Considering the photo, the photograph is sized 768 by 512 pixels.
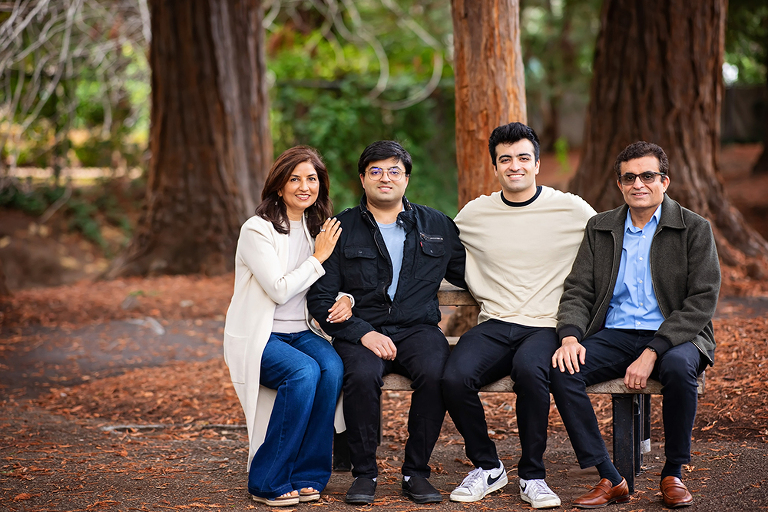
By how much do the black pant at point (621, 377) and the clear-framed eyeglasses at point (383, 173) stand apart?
1.27 meters

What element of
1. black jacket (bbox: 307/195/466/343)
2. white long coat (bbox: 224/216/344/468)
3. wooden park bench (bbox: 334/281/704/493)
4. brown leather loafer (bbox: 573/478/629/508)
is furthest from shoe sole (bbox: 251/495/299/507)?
brown leather loafer (bbox: 573/478/629/508)

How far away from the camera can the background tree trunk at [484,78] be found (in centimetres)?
505

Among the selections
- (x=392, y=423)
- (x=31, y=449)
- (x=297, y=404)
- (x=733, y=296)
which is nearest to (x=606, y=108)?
(x=733, y=296)

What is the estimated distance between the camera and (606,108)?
7.88 metres

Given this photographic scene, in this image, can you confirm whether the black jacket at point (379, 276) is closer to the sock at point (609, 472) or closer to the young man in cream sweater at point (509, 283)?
the young man in cream sweater at point (509, 283)

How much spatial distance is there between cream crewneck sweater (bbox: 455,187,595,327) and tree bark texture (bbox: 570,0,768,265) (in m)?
3.94

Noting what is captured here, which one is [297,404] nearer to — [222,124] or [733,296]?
[733,296]

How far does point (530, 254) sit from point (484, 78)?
165 cm

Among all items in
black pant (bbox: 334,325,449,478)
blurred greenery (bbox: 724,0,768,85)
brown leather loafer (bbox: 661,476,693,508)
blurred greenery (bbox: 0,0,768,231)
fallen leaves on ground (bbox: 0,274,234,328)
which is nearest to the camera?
brown leather loafer (bbox: 661,476,693,508)

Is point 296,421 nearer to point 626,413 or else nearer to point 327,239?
point 327,239

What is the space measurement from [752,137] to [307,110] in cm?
1310

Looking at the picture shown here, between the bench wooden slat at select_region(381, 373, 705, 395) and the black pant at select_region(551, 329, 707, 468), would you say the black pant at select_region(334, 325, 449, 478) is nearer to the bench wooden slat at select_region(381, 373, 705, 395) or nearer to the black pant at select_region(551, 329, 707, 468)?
the bench wooden slat at select_region(381, 373, 705, 395)

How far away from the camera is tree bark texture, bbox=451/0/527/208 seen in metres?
5.05

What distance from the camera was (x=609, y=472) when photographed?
3.36 m
